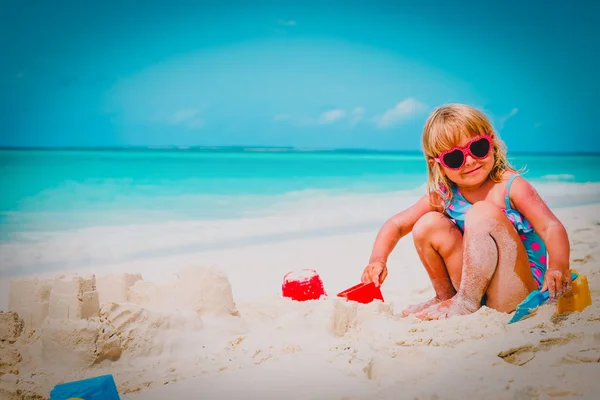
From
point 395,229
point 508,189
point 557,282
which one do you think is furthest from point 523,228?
point 395,229

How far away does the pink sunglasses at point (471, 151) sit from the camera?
1.94 m

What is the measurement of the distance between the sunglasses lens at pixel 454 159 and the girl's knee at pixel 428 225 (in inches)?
8.9

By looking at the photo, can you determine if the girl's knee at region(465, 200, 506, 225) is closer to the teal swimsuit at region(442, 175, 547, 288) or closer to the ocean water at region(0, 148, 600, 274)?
the teal swimsuit at region(442, 175, 547, 288)

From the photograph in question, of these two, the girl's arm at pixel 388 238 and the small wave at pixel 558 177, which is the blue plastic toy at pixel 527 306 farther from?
the small wave at pixel 558 177

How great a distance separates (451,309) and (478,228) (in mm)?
343

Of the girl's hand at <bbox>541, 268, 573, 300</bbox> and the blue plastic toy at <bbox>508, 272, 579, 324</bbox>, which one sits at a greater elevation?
the girl's hand at <bbox>541, 268, 573, 300</bbox>

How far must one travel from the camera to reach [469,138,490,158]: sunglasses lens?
6.36ft

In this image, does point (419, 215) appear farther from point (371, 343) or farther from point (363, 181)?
point (363, 181)

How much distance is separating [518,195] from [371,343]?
0.78 metres

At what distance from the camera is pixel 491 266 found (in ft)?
6.21

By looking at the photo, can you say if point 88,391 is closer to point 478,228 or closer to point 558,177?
point 478,228

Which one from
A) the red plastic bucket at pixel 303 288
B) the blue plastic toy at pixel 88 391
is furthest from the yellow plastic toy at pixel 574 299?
the blue plastic toy at pixel 88 391

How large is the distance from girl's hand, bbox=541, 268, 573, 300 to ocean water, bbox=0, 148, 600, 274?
66.5 inches

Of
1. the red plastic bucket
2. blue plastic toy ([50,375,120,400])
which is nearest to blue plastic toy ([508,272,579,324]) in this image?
the red plastic bucket
